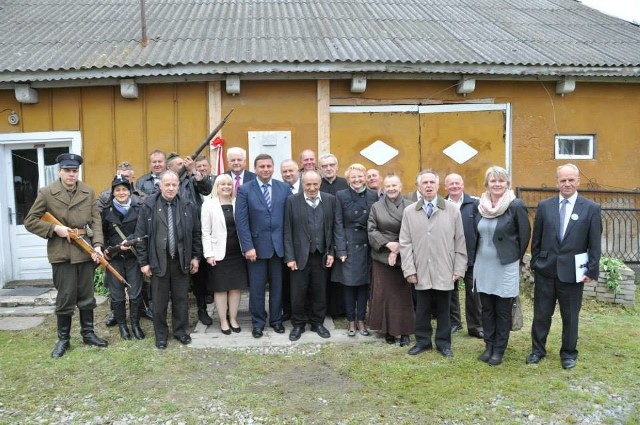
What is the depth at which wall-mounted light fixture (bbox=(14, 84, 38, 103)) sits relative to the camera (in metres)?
6.98

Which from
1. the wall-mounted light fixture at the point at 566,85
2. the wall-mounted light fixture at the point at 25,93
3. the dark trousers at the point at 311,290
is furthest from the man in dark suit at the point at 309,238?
the wall-mounted light fixture at the point at 566,85

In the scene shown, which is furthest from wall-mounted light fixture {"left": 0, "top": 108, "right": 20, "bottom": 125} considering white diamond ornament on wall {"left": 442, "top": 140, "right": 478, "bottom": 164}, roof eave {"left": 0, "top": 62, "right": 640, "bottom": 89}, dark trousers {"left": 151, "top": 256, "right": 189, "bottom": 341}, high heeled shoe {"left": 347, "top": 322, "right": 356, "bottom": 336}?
white diamond ornament on wall {"left": 442, "top": 140, "right": 478, "bottom": 164}

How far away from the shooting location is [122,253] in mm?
5324

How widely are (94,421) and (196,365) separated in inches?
43.2

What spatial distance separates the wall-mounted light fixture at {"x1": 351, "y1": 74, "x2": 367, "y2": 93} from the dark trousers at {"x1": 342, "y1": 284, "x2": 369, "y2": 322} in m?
3.12

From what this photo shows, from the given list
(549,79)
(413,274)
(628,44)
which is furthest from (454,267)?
(628,44)

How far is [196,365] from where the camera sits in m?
4.68

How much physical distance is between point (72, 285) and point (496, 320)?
4.05m

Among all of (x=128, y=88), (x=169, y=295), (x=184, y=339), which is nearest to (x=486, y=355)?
(x=184, y=339)

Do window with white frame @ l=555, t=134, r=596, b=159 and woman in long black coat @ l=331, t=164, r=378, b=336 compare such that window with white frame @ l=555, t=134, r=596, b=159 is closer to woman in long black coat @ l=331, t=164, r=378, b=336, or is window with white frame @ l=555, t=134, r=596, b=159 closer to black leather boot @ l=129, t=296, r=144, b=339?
woman in long black coat @ l=331, t=164, r=378, b=336

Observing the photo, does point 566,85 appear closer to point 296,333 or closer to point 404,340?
point 404,340

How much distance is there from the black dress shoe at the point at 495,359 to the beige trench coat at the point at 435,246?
28.9 inches

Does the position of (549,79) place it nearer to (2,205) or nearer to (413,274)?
(413,274)

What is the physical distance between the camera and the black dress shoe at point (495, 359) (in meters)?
4.56
